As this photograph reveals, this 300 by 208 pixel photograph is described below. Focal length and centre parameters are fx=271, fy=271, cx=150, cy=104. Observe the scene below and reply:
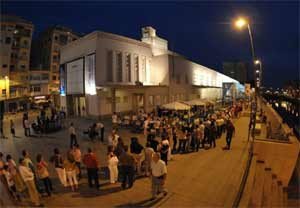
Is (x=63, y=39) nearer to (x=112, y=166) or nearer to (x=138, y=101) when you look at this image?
(x=138, y=101)

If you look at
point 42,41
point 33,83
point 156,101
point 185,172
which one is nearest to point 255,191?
point 185,172

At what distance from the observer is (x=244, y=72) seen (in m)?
122

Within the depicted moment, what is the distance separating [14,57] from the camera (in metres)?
50.8

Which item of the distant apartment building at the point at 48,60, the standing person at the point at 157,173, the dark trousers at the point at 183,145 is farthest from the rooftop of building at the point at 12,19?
the standing person at the point at 157,173

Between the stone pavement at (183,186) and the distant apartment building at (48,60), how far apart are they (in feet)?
133

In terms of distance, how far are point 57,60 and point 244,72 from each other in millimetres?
90167

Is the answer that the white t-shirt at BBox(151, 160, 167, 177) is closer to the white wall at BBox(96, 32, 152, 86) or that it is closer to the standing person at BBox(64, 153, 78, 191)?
the standing person at BBox(64, 153, 78, 191)

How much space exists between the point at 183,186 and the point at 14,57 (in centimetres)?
5001

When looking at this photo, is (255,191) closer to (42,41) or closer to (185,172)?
(185,172)

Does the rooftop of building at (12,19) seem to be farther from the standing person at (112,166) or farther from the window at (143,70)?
the standing person at (112,166)

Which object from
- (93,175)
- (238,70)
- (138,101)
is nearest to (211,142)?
(93,175)

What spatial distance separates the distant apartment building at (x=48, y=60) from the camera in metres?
53.6

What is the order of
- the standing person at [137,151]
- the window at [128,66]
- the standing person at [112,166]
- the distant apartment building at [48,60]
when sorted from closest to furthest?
1. the standing person at [112,166]
2. the standing person at [137,151]
3. the window at [128,66]
4. the distant apartment building at [48,60]

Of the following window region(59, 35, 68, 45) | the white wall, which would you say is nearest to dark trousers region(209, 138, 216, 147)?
the white wall
